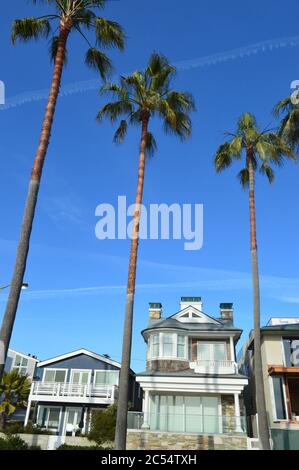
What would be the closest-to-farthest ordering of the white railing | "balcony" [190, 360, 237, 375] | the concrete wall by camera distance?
the concrete wall
"balcony" [190, 360, 237, 375]
the white railing

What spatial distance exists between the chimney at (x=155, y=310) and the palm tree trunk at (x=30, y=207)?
21.7 meters

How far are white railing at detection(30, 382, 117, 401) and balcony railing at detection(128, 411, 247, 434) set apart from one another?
865 centimetres

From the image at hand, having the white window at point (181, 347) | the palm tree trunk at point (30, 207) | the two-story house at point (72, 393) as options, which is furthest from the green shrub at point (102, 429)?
the palm tree trunk at point (30, 207)

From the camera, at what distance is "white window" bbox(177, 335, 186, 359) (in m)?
26.2

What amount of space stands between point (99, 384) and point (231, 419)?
41.5 feet

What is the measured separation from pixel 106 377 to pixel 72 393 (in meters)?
3.35

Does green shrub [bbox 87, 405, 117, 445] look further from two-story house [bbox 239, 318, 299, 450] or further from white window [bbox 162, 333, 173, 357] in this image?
two-story house [bbox 239, 318, 299, 450]

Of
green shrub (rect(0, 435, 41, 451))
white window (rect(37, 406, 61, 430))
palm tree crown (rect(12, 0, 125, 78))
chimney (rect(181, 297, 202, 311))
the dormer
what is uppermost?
palm tree crown (rect(12, 0, 125, 78))

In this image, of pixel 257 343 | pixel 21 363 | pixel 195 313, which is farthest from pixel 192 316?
pixel 21 363

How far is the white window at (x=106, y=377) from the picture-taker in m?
32.0

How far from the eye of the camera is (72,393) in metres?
30.1

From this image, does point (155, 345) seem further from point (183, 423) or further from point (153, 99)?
point (153, 99)

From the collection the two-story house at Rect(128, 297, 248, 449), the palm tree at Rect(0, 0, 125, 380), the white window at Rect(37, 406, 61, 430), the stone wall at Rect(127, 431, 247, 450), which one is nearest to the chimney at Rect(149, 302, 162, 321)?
the two-story house at Rect(128, 297, 248, 449)
